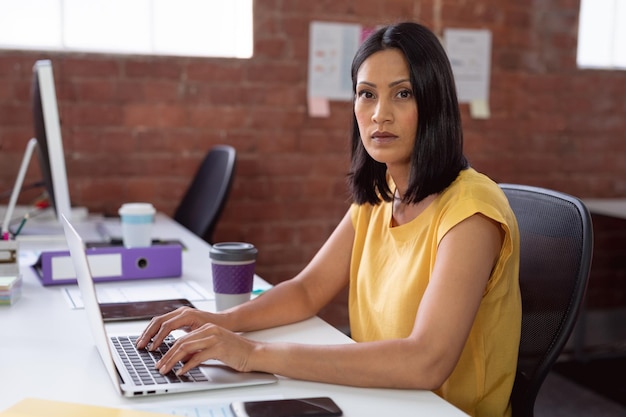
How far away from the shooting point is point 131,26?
2969mm

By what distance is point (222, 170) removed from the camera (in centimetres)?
267

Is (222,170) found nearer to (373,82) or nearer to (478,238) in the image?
(373,82)

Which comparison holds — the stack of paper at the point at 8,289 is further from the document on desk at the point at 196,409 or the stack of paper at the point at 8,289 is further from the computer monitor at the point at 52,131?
the document on desk at the point at 196,409

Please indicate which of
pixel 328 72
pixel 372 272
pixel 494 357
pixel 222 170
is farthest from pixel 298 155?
pixel 494 357

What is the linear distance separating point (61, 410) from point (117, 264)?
80 cm

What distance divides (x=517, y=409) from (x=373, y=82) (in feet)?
2.15

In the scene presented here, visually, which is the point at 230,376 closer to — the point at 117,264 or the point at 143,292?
the point at 143,292

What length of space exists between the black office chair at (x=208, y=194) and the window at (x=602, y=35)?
6.15ft

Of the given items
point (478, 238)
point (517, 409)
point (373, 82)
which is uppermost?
point (373, 82)

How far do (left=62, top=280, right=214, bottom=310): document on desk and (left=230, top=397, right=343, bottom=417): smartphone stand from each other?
0.64m

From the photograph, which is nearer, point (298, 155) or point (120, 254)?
point (120, 254)

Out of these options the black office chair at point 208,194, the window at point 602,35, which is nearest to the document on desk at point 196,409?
the black office chair at point 208,194

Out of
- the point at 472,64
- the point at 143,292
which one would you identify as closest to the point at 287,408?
the point at 143,292

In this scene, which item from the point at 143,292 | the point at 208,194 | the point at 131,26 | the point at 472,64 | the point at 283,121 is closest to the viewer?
the point at 143,292
